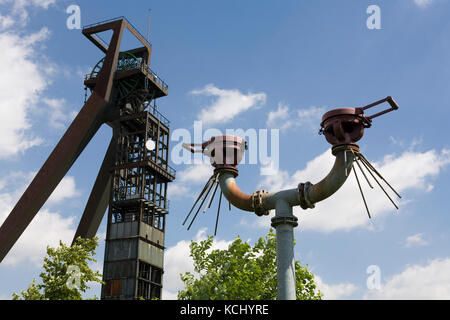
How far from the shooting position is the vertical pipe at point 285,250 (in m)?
10.1

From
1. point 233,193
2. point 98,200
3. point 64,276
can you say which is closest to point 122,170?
point 98,200

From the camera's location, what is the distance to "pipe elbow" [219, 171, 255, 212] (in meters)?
11.3

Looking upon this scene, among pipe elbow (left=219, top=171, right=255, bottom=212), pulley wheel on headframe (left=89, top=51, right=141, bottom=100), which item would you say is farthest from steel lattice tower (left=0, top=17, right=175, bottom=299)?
pipe elbow (left=219, top=171, right=255, bottom=212)

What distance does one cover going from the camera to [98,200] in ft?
175

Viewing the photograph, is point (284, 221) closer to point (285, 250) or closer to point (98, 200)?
point (285, 250)

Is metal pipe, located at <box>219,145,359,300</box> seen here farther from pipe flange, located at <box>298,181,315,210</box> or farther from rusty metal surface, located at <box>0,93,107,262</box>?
rusty metal surface, located at <box>0,93,107,262</box>

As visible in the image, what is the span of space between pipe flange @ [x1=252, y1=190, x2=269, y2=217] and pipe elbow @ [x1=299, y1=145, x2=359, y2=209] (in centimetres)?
92

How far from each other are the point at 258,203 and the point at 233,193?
28.1 inches

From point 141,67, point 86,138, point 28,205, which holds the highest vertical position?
point 141,67

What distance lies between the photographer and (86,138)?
167ft
